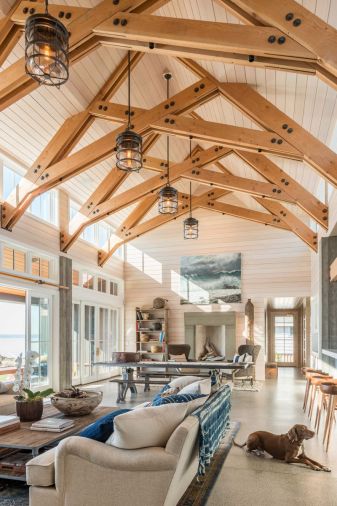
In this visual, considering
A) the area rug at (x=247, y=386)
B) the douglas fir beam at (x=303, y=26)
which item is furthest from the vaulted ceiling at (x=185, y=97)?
the area rug at (x=247, y=386)

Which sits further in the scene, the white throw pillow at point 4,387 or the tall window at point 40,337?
the tall window at point 40,337

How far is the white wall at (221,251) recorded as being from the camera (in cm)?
1170

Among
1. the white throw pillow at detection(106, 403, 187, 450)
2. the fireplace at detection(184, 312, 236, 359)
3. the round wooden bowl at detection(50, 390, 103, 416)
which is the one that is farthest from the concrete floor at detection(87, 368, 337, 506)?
the fireplace at detection(184, 312, 236, 359)

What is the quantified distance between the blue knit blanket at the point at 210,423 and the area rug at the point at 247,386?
545 centimetres

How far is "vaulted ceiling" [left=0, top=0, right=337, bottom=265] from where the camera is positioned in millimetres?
3895

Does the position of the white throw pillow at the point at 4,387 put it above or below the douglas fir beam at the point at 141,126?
below

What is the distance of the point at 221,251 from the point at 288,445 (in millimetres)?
8252

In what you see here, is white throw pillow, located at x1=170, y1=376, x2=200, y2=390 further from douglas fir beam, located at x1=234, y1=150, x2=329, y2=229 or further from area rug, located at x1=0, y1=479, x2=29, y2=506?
douglas fir beam, located at x1=234, y1=150, x2=329, y2=229

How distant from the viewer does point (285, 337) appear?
51.9 ft

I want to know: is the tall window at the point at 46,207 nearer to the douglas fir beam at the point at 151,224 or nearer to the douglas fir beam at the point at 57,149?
the douglas fir beam at the point at 57,149

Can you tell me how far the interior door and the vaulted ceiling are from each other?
641 cm

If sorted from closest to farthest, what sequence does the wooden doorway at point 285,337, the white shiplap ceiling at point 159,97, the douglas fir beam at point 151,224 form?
the white shiplap ceiling at point 159,97, the douglas fir beam at point 151,224, the wooden doorway at point 285,337

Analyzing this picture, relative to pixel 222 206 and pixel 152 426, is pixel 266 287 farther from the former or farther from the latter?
pixel 152 426

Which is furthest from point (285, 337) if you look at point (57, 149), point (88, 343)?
point (57, 149)
